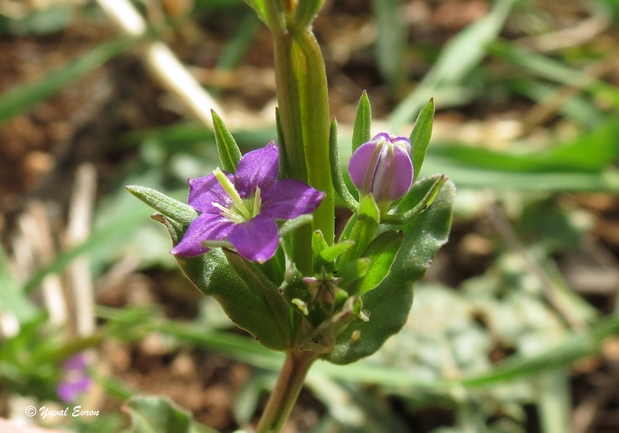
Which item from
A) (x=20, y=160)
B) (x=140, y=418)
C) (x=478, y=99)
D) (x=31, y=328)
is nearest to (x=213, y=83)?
(x=20, y=160)

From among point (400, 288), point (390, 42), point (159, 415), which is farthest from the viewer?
point (390, 42)

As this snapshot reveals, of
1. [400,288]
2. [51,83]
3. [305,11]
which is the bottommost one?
[51,83]

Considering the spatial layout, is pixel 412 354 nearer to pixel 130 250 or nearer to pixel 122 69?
pixel 130 250

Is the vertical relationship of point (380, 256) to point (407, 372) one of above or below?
above

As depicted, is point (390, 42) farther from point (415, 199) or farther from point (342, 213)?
point (415, 199)

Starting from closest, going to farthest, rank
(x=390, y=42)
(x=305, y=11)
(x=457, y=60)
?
1. (x=305, y=11)
2. (x=457, y=60)
3. (x=390, y=42)

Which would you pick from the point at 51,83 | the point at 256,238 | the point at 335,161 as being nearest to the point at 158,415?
the point at 256,238

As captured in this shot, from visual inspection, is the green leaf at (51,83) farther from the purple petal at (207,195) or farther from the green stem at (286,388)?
the green stem at (286,388)
